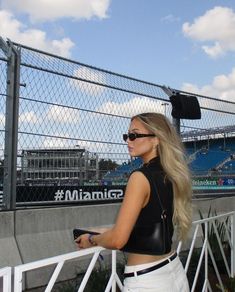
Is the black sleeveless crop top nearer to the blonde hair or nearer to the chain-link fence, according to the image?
the blonde hair

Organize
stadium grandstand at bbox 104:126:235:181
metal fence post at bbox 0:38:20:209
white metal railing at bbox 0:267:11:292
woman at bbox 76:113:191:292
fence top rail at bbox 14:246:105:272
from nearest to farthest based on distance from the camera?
white metal railing at bbox 0:267:11:292, fence top rail at bbox 14:246:105:272, woman at bbox 76:113:191:292, metal fence post at bbox 0:38:20:209, stadium grandstand at bbox 104:126:235:181

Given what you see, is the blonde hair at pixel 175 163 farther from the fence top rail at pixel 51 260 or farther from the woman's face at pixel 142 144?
the fence top rail at pixel 51 260

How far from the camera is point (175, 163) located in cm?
296

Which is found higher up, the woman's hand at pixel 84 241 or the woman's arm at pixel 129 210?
the woman's arm at pixel 129 210

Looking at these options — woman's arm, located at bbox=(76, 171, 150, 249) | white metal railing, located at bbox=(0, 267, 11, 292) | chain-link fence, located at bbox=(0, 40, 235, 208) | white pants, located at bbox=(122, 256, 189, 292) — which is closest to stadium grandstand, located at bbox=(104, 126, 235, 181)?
chain-link fence, located at bbox=(0, 40, 235, 208)

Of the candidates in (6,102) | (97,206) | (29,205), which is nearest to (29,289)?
(29,205)

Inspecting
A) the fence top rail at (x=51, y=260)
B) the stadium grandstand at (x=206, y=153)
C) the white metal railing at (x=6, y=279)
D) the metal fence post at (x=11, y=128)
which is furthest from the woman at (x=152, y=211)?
the stadium grandstand at (x=206, y=153)

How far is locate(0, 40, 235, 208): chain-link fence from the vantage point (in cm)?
619

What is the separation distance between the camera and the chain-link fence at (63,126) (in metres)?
6.19

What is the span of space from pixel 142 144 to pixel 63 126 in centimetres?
385

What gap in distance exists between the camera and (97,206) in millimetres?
6996

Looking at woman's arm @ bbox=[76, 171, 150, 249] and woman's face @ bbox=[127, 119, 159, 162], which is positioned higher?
woman's face @ bbox=[127, 119, 159, 162]

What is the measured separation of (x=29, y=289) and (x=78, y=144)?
87.9 inches

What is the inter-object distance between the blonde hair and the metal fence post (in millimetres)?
3329
